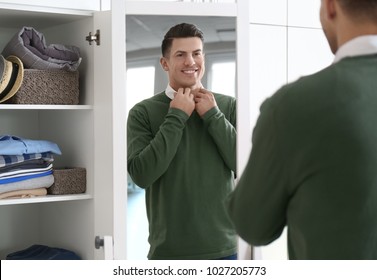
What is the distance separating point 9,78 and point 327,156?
1.17 m

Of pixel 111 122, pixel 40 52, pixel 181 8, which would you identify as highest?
pixel 181 8

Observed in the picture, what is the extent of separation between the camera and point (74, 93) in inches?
79.8

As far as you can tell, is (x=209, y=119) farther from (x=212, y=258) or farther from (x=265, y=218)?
(x=265, y=218)

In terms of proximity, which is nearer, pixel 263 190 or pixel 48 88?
pixel 263 190

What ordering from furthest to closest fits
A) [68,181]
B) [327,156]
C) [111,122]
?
1. [68,181]
2. [111,122]
3. [327,156]

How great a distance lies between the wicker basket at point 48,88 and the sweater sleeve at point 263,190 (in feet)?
3.31

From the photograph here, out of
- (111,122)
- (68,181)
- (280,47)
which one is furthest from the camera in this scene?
(280,47)

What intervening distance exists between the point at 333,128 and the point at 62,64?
1.16 m

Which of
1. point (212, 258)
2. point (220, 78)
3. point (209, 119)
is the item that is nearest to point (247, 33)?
point (220, 78)

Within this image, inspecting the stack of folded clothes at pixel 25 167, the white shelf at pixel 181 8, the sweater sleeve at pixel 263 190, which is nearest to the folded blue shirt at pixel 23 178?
the stack of folded clothes at pixel 25 167

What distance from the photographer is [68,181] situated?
6.65ft

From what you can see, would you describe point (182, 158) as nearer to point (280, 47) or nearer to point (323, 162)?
point (280, 47)

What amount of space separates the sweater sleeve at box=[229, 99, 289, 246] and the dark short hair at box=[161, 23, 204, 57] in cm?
91

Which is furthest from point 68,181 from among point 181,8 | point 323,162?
point 323,162
